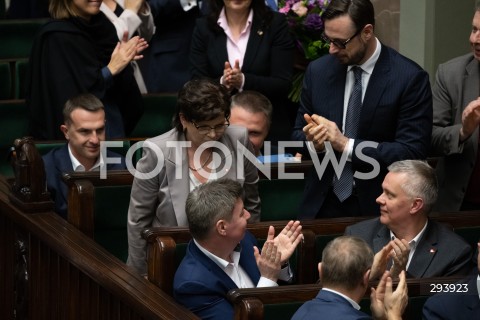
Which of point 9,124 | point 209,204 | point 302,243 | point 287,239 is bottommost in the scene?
point 9,124

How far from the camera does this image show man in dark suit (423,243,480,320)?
3.72 metres

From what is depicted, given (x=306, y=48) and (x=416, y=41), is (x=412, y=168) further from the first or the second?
(x=306, y=48)

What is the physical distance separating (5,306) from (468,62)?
7.33 feet

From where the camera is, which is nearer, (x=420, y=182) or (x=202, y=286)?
(x=202, y=286)

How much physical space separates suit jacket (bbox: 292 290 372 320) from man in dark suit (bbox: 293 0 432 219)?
1.03m

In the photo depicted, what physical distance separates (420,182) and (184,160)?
900 millimetres

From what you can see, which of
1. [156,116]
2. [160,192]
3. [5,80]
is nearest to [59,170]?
[160,192]

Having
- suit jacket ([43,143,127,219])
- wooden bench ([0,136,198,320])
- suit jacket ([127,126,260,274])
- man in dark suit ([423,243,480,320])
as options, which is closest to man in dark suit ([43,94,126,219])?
suit jacket ([43,143,127,219])

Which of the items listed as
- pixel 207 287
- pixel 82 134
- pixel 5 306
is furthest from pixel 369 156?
pixel 5 306

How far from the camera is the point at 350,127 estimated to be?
473 centimetres

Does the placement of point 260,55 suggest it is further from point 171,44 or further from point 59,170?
point 59,170

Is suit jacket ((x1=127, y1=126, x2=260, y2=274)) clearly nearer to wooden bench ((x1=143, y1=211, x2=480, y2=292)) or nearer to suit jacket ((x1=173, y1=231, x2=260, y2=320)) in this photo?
wooden bench ((x1=143, y1=211, x2=480, y2=292))

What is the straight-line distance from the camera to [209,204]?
410cm

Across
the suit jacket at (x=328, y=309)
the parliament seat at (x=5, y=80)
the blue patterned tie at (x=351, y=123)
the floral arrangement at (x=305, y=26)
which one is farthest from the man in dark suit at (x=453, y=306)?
the parliament seat at (x=5, y=80)
